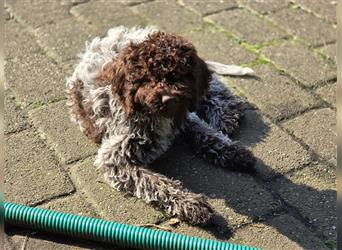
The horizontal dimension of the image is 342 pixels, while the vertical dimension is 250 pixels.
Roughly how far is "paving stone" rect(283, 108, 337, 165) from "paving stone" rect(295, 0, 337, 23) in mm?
2004

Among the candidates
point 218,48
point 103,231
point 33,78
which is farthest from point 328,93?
point 33,78

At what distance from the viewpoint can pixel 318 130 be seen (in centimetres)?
514

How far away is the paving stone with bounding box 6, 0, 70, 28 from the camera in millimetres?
6921

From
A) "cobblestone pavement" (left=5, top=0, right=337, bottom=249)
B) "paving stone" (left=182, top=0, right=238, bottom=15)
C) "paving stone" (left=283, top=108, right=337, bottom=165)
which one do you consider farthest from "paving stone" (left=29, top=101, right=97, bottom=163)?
"paving stone" (left=182, top=0, right=238, bottom=15)

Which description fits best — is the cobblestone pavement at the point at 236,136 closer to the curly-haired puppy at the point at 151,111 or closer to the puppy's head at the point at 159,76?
the curly-haired puppy at the point at 151,111

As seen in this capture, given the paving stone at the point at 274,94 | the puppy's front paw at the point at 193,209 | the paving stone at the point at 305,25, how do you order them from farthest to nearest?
the paving stone at the point at 305,25 → the paving stone at the point at 274,94 → the puppy's front paw at the point at 193,209

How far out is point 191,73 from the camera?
13.5ft

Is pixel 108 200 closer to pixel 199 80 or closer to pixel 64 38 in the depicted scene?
pixel 199 80

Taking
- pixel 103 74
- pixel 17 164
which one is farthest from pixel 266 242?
pixel 17 164

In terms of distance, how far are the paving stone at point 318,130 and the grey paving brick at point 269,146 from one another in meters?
0.12

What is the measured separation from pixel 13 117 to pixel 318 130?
2752mm

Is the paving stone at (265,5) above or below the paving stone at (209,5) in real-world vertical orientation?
below

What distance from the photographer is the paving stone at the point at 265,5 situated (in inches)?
281

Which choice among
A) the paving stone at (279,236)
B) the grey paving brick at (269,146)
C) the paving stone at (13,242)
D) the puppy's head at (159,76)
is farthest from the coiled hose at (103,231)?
→ the grey paving brick at (269,146)
